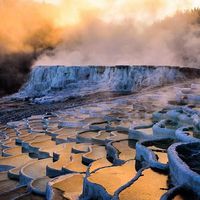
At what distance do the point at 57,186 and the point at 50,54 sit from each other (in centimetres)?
2421

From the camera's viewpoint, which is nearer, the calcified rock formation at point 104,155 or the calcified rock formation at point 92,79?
the calcified rock formation at point 104,155

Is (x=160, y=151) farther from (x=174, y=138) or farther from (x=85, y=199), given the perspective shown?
(x=85, y=199)

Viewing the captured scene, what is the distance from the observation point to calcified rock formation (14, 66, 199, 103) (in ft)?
57.3

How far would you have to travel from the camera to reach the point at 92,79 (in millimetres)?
18641

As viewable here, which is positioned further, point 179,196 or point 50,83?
point 50,83

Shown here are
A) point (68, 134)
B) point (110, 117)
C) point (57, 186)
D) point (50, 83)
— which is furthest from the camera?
point (50, 83)

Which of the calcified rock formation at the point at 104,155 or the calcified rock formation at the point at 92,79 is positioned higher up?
the calcified rock formation at the point at 92,79

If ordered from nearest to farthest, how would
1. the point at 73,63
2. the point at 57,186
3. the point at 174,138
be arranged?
the point at 57,186, the point at 174,138, the point at 73,63

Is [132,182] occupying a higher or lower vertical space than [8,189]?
higher

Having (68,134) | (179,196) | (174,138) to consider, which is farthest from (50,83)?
(179,196)

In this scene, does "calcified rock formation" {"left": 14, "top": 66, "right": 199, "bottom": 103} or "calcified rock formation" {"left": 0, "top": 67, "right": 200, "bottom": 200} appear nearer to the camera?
"calcified rock formation" {"left": 0, "top": 67, "right": 200, "bottom": 200}

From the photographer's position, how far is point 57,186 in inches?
205

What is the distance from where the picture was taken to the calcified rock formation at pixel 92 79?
17453 millimetres

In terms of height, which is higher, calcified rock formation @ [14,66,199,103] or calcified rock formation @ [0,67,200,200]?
calcified rock formation @ [14,66,199,103]
